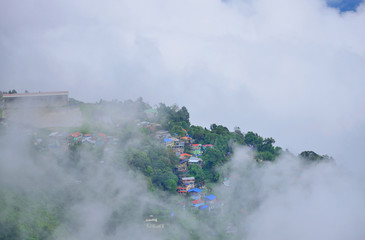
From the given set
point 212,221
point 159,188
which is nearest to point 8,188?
point 159,188

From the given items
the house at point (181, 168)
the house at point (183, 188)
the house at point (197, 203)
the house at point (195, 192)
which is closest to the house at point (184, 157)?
the house at point (181, 168)

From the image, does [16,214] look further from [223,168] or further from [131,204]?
[223,168]

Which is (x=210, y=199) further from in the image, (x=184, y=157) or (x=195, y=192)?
(x=184, y=157)

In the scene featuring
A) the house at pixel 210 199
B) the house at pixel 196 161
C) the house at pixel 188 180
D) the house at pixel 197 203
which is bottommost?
the house at pixel 197 203

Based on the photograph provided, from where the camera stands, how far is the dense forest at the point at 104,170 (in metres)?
9.77

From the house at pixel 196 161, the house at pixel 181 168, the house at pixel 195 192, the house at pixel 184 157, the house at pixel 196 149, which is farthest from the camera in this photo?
→ the house at pixel 196 149

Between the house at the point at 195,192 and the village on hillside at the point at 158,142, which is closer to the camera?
the village on hillside at the point at 158,142

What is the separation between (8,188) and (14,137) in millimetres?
2656

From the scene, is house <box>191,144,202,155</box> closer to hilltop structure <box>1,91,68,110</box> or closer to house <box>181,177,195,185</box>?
house <box>181,177,195,185</box>

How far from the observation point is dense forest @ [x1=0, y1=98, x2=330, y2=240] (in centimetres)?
977

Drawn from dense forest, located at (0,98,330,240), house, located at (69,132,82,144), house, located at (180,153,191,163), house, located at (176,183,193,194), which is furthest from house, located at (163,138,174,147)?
house, located at (69,132,82,144)

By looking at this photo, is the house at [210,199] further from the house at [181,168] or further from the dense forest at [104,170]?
the house at [181,168]

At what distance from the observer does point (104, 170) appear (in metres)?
12.4

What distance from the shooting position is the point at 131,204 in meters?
11.5
